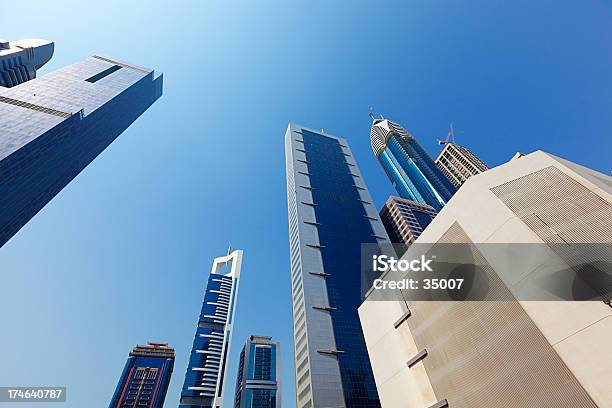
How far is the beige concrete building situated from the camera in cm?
1321

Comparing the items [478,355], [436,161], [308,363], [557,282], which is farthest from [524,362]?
[436,161]

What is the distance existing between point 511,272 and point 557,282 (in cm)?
262

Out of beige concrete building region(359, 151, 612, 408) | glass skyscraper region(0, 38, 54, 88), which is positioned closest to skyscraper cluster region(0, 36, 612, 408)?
beige concrete building region(359, 151, 612, 408)

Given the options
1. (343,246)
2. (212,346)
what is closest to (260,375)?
(212,346)

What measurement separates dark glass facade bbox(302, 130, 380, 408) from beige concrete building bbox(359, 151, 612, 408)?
189 feet

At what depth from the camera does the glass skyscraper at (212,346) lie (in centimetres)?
11631

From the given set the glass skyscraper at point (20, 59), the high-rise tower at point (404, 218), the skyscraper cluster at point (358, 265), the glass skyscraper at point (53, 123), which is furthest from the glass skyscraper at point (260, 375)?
the glass skyscraper at point (20, 59)

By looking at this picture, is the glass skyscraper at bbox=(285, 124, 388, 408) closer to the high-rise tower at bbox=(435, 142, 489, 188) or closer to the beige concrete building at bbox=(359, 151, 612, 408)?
the beige concrete building at bbox=(359, 151, 612, 408)

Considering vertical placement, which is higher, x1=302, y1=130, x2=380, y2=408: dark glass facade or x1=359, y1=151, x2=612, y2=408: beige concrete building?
x1=302, y1=130, x2=380, y2=408: dark glass facade

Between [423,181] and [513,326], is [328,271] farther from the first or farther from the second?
[423,181]

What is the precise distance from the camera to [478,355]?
17.6 meters

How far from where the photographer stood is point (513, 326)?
1620 cm

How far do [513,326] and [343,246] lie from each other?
9189 cm

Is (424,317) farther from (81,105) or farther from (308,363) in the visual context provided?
(81,105)
